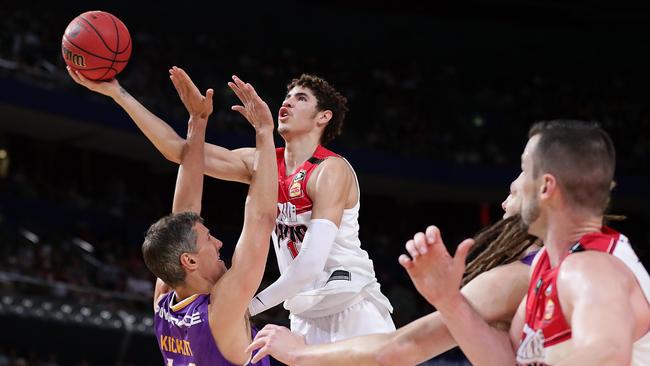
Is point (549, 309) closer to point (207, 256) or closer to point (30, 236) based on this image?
point (207, 256)

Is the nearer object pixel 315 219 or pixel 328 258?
pixel 315 219

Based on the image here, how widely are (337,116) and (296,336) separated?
303 centimetres

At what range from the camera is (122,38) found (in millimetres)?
5965

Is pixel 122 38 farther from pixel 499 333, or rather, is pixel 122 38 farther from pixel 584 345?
pixel 584 345

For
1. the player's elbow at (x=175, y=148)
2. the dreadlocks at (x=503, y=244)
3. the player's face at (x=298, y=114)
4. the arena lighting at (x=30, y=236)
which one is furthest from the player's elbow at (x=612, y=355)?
the arena lighting at (x=30, y=236)

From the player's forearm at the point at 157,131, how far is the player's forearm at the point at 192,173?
2.7 inches

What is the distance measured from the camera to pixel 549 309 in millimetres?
2672

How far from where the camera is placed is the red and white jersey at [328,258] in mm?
5633

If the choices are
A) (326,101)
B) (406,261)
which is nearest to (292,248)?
(326,101)

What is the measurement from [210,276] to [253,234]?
31 centimetres

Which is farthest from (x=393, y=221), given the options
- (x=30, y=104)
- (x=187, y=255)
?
(x=187, y=255)

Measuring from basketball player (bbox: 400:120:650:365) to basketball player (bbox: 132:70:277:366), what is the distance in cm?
153

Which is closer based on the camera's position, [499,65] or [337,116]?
[337,116]

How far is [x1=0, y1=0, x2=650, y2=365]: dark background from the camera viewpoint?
15023 mm
